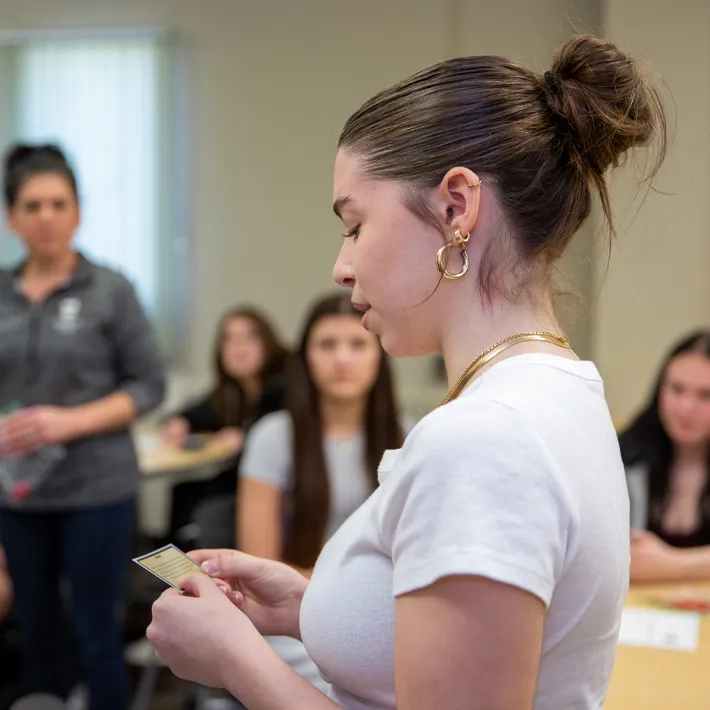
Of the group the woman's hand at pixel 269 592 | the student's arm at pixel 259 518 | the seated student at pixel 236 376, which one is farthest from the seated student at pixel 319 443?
the seated student at pixel 236 376

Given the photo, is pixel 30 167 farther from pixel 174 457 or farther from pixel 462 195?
pixel 462 195

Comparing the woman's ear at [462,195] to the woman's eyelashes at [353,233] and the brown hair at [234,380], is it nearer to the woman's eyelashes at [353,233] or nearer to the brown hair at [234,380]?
the woman's eyelashes at [353,233]

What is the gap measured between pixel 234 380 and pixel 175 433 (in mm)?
497

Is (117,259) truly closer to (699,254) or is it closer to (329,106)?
(329,106)

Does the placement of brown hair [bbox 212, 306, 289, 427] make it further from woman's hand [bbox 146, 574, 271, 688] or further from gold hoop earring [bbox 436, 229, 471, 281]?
gold hoop earring [bbox 436, 229, 471, 281]

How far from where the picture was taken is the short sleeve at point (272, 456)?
231 cm

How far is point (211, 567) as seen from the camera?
3.40ft

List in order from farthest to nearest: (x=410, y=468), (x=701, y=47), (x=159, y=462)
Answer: (x=701, y=47) → (x=159, y=462) → (x=410, y=468)

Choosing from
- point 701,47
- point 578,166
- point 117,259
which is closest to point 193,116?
point 117,259

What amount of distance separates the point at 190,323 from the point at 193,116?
48.6 inches

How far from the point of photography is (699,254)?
4223mm

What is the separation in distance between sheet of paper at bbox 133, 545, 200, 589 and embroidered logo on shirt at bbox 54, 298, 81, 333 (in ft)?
5.13

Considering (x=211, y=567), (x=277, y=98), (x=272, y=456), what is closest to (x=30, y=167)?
(x=272, y=456)

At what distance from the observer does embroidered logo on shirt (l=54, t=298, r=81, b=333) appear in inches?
94.3
